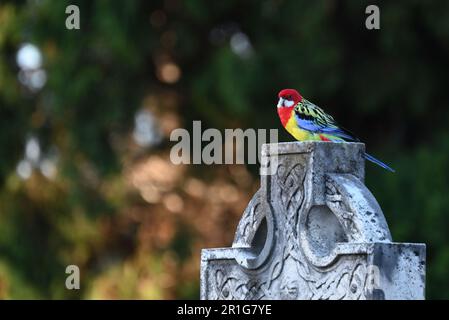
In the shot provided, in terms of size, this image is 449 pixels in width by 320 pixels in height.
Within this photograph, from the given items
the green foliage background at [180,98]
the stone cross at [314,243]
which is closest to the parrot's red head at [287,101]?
the stone cross at [314,243]

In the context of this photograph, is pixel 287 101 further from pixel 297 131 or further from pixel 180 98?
pixel 180 98

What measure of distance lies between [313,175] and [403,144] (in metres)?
9.13

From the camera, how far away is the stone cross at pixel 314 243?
18.9 ft

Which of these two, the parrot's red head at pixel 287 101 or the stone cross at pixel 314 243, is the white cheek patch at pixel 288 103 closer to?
the parrot's red head at pixel 287 101

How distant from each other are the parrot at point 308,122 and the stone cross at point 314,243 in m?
0.90

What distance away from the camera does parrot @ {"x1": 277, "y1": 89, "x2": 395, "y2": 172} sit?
720cm

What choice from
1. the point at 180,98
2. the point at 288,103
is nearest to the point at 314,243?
the point at 288,103

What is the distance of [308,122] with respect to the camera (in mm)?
7266

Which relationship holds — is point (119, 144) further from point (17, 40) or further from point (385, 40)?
point (385, 40)

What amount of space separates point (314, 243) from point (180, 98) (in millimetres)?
9367

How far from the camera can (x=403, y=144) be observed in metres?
15.0

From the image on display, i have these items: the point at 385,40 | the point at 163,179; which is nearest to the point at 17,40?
the point at 163,179
